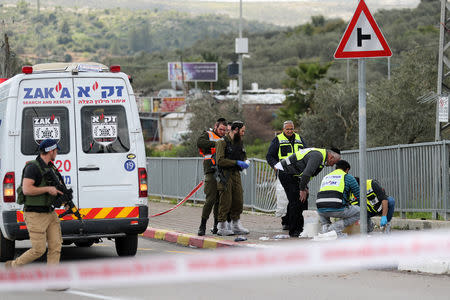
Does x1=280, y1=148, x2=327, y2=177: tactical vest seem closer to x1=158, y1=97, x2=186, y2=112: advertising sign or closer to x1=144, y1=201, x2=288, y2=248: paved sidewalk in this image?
x1=144, y1=201, x2=288, y2=248: paved sidewalk

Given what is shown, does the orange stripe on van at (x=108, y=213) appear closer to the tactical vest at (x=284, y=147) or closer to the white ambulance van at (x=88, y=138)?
the white ambulance van at (x=88, y=138)

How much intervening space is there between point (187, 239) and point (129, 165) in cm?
307

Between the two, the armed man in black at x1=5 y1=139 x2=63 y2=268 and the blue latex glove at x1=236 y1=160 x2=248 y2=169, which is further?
the blue latex glove at x1=236 y1=160 x2=248 y2=169

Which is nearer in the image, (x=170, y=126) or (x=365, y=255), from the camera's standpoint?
(x=365, y=255)

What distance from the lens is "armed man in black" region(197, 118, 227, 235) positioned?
46.1 feet

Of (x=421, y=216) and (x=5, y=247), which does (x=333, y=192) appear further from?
(x=5, y=247)

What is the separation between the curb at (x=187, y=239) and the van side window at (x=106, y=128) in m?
2.49

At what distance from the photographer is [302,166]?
12.9 meters

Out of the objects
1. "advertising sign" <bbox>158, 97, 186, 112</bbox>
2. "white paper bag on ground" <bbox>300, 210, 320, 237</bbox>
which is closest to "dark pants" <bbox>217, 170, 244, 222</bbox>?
"white paper bag on ground" <bbox>300, 210, 320, 237</bbox>

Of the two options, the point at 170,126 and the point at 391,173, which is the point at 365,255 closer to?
the point at 391,173

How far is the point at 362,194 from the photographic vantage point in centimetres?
1118

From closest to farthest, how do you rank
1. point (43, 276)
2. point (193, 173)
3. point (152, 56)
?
point (43, 276), point (193, 173), point (152, 56)

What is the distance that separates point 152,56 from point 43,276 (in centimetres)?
16249

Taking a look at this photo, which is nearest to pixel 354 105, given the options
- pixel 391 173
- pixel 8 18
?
pixel 8 18
